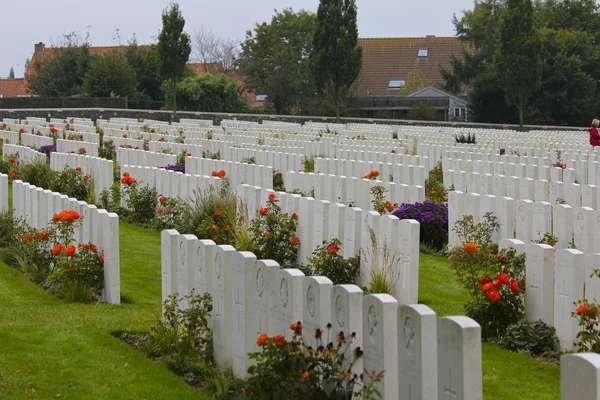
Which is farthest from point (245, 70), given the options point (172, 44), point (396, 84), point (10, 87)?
point (10, 87)

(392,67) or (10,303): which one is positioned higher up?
(392,67)

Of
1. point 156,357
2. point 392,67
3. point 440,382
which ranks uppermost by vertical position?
point 392,67

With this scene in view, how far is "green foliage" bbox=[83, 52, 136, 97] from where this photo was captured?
2298 inches

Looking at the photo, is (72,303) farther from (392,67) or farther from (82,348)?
(392,67)

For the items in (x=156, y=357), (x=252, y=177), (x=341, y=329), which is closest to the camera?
(x=341, y=329)

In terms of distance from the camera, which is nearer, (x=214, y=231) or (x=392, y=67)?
(x=214, y=231)

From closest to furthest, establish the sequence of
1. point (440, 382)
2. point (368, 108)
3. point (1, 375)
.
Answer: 1. point (440, 382)
2. point (1, 375)
3. point (368, 108)

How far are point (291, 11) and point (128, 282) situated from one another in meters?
64.6

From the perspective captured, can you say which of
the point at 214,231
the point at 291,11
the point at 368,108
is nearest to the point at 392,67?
the point at 291,11

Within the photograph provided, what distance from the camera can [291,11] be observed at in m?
73.8

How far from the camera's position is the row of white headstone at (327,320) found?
488cm

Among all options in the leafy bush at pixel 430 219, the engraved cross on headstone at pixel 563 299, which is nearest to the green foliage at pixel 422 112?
the leafy bush at pixel 430 219

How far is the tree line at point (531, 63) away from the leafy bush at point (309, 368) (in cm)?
3985

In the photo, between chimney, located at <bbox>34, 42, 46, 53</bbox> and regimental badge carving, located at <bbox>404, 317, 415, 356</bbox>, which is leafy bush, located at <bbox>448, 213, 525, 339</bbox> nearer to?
regimental badge carving, located at <bbox>404, 317, 415, 356</bbox>
